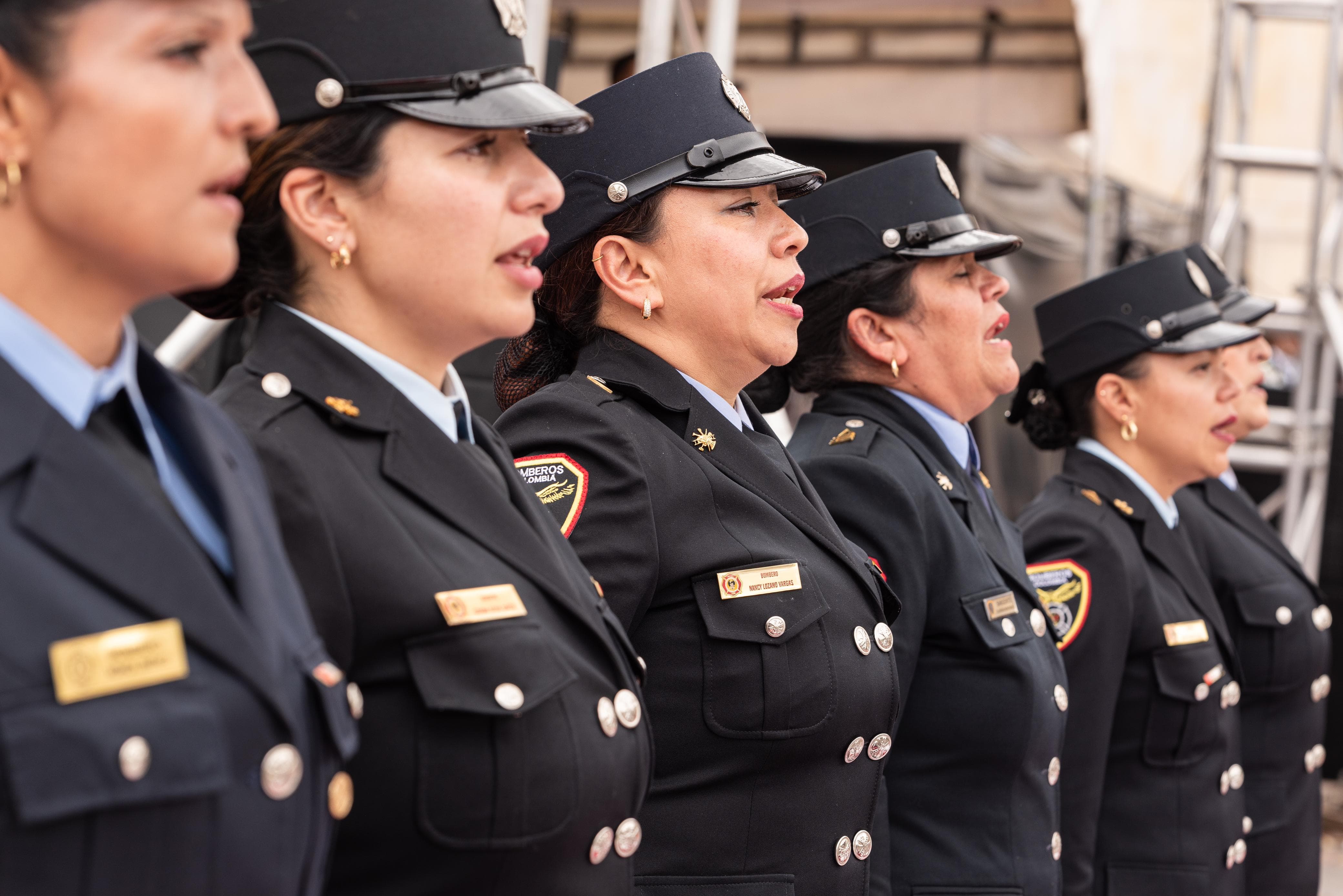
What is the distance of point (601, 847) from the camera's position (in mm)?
1523

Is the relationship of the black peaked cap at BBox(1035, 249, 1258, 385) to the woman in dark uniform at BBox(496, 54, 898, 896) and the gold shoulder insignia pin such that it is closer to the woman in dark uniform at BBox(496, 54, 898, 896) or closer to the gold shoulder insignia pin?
the woman in dark uniform at BBox(496, 54, 898, 896)

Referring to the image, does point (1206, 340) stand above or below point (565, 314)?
below

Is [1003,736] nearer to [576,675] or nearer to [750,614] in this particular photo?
[750,614]

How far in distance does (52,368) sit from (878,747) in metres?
1.39

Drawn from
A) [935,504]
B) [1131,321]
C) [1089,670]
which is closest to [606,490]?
[935,504]

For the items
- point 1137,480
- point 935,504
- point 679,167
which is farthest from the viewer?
point 1137,480

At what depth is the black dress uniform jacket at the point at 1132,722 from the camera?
2.98m

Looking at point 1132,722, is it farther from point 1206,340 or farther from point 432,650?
point 432,650

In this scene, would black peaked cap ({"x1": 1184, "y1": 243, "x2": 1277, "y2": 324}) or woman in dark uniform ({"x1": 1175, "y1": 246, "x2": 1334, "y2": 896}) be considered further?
black peaked cap ({"x1": 1184, "y1": 243, "x2": 1277, "y2": 324})

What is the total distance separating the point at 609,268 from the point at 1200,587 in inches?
73.1

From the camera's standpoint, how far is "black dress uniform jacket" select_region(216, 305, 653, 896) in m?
1.41

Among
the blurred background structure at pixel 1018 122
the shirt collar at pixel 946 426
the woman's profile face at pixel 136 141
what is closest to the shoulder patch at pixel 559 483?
the woman's profile face at pixel 136 141

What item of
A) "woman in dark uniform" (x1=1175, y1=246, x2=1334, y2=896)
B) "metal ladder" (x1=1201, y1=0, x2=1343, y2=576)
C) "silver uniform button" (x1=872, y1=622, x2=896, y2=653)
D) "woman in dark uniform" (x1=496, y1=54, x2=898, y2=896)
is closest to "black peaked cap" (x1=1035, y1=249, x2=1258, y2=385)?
"woman in dark uniform" (x1=1175, y1=246, x2=1334, y2=896)

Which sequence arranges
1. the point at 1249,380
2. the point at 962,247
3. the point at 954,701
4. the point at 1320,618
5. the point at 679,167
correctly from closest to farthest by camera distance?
1. the point at 679,167
2. the point at 954,701
3. the point at 962,247
4. the point at 1320,618
5. the point at 1249,380
